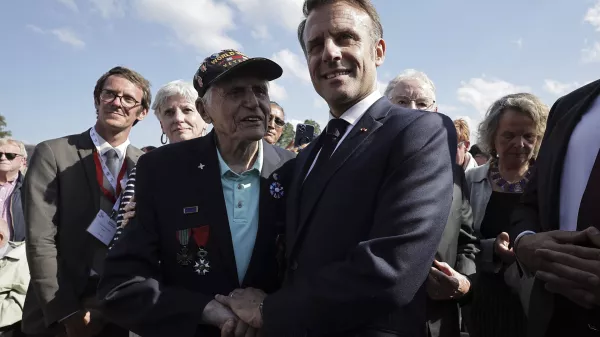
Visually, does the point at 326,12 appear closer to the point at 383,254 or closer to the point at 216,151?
the point at 216,151

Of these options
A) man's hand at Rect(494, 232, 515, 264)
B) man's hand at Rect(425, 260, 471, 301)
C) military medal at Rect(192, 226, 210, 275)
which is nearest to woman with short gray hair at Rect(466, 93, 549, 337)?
man's hand at Rect(494, 232, 515, 264)

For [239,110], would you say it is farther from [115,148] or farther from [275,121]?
[275,121]

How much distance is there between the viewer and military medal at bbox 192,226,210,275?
6.63 ft

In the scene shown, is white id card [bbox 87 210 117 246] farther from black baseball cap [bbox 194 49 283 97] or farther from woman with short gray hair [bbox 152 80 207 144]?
black baseball cap [bbox 194 49 283 97]

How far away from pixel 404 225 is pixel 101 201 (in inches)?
91.0

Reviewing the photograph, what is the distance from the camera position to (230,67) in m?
2.22

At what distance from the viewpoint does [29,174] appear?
10.0 ft

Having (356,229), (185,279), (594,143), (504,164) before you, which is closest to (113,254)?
(185,279)

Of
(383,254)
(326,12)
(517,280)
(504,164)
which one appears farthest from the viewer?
(504,164)

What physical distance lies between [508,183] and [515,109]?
0.56 metres

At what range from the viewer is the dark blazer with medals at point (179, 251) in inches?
74.6

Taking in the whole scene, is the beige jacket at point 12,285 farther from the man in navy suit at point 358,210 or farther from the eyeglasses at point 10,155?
the man in navy suit at point 358,210

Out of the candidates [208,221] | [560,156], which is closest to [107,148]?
[208,221]

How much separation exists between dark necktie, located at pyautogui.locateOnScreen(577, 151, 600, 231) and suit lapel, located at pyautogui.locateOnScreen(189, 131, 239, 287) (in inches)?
58.7
